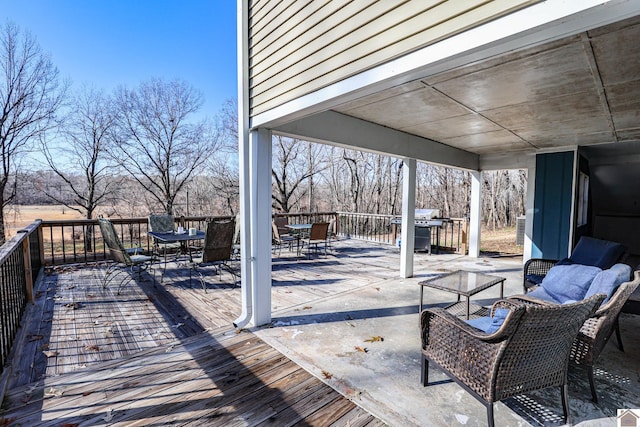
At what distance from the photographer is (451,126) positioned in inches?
176

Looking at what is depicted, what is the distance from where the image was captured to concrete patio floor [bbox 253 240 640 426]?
201 centimetres

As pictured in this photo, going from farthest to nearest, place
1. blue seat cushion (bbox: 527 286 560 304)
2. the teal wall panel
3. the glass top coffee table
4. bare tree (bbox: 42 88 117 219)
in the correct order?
bare tree (bbox: 42 88 117 219), the teal wall panel, the glass top coffee table, blue seat cushion (bbox: 527 286 560 304)

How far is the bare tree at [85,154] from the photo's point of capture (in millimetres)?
10305

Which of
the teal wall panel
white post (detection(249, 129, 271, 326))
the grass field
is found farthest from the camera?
the grass field

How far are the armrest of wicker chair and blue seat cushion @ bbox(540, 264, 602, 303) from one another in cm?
69

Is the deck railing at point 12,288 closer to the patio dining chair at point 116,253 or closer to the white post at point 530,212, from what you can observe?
the patio dining chair at point 116,253

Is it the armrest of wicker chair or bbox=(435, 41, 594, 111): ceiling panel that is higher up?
bbox=(435, 41, 594, 111): ceiling panel

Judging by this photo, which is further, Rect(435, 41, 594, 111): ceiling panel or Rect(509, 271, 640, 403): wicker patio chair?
Rect(435, 41, 594, 111): ceiling panel

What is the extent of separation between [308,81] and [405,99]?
4.17 ft

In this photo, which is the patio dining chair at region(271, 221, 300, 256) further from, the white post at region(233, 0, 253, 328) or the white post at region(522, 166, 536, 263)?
the white post at region(522, 166, 536, 263)

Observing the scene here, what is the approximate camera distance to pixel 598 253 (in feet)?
11.5

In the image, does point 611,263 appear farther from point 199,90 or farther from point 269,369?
point 199,90

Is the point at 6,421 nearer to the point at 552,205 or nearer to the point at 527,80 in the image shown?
the point at 527,80

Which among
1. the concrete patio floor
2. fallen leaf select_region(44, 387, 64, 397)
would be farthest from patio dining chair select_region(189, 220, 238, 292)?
fallen leaf select_region(44, 387, 64, 397)
